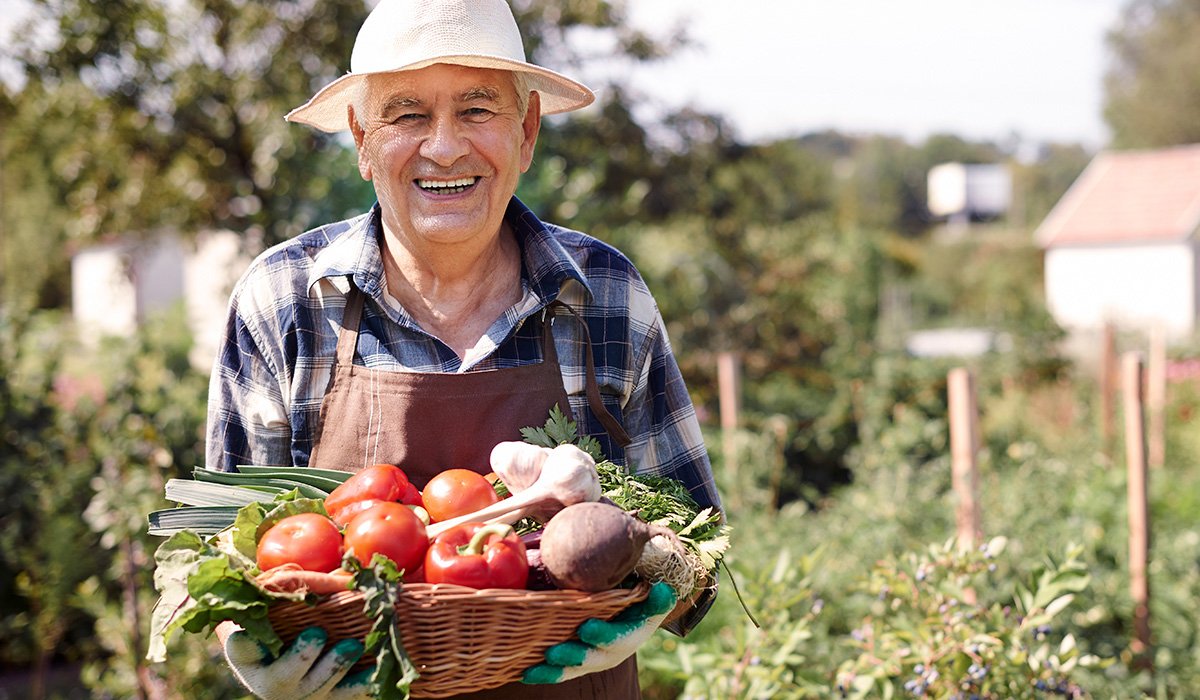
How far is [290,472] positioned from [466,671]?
502 millimetres

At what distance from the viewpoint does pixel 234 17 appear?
662 cm

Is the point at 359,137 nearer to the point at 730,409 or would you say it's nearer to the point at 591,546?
the point at 591,546

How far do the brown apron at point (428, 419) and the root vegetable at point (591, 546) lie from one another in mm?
379

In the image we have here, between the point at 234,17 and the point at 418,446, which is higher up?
the point at 234,17

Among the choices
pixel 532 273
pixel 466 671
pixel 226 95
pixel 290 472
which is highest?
pixel 226 95

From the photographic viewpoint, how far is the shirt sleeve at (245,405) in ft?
6.60

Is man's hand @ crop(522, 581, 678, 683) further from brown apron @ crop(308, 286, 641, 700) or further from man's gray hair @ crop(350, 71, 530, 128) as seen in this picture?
man's gray hair @ crop(350, 71, 530, 128)

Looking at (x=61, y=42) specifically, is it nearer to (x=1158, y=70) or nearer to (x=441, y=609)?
(x=441, y=609)

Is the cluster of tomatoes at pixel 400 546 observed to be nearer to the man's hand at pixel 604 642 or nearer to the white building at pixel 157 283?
the man's hand at pixel 604 642

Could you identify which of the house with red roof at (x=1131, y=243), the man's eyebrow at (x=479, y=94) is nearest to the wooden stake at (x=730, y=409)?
the man's eyebrow at (x=479, y=94)

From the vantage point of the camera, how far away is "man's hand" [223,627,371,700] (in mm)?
1500

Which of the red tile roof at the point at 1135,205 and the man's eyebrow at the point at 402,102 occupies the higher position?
the red tile roof at the point at 1135,205

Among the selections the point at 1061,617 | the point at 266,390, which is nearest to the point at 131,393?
the point at 266,390

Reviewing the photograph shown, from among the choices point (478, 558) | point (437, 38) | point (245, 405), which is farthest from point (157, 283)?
point (478, 558)
